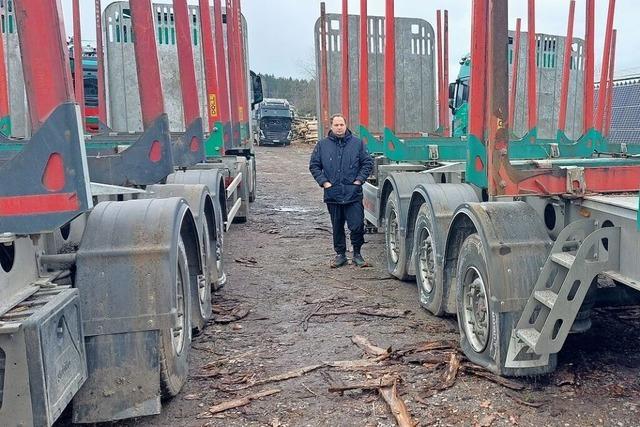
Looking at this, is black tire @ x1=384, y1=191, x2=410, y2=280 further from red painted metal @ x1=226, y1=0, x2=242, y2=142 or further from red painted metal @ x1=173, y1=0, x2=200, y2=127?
red painted metal @ x1=226, y1=0, x2=242, y2=142

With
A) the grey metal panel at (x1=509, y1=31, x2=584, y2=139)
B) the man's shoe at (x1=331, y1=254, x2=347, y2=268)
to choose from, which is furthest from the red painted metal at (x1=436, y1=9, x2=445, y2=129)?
the man's shoe at (x1=331, y1=254, x2=347, y2=268)

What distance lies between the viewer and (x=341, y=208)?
21.9 ft

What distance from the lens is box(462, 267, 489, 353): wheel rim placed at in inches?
138

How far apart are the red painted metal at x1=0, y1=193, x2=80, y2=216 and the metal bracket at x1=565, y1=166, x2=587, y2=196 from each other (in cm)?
234

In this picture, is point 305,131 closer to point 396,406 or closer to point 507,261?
point 507,261

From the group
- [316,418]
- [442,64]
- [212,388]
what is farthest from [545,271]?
[442,64]

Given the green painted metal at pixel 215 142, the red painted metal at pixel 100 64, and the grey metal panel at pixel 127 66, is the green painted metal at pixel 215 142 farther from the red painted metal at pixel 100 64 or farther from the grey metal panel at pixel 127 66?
the red painted metal at pixel 100 64

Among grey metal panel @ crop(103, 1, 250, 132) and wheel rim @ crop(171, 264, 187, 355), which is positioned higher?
grey metal panel @ crop(103, 1, 250, 132)

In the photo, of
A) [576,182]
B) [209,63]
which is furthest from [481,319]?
[209,63]

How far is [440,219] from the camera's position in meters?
4.62

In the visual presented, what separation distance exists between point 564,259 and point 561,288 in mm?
157

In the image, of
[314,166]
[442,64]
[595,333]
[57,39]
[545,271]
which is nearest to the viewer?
[57,39]

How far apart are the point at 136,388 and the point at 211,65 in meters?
5.76

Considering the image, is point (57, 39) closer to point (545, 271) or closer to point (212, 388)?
point (212, 388)
